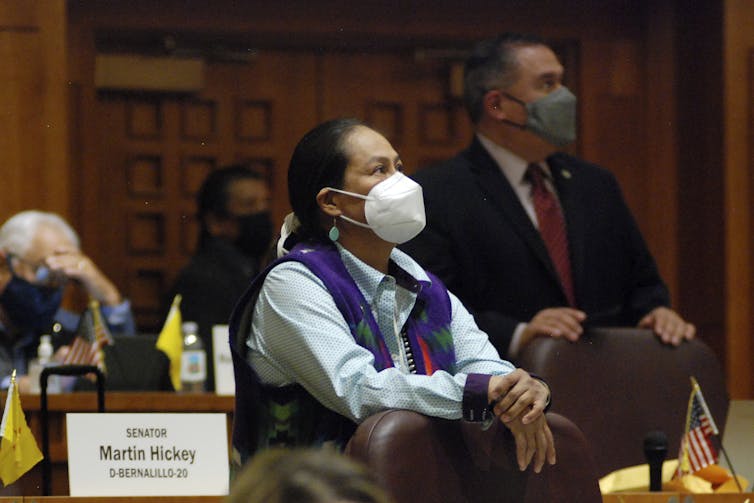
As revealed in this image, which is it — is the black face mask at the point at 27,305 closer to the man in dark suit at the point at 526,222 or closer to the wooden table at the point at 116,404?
the wooden table at the point at 116,404

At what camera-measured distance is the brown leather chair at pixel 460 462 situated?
2.02 meters

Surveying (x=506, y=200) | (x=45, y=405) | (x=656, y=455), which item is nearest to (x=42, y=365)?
Result: (x=45, y=405)

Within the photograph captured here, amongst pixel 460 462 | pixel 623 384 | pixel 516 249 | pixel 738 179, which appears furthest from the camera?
pixel 738 179

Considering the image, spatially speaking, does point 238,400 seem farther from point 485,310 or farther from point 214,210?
point 214,210

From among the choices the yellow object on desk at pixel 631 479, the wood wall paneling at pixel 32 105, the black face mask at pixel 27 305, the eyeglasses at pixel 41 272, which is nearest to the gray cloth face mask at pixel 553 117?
the yellow object on desk at pixel 631 479

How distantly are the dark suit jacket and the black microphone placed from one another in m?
0.76

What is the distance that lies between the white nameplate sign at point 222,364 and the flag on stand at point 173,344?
8.8 inches

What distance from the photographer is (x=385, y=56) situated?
256 inches

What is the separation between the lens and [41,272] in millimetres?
4988

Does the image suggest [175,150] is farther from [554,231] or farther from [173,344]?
[554,231]

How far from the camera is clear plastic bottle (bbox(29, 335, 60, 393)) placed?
4.46 m

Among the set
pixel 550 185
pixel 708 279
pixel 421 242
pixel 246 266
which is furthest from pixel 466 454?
pixel 708 279

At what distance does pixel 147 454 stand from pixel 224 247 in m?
2.56

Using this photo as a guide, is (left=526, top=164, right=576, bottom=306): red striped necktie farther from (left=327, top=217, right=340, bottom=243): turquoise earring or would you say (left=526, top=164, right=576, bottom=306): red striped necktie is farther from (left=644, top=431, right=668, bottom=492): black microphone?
(left=327, top=217, right=340, bottom=243): turquoise earring
